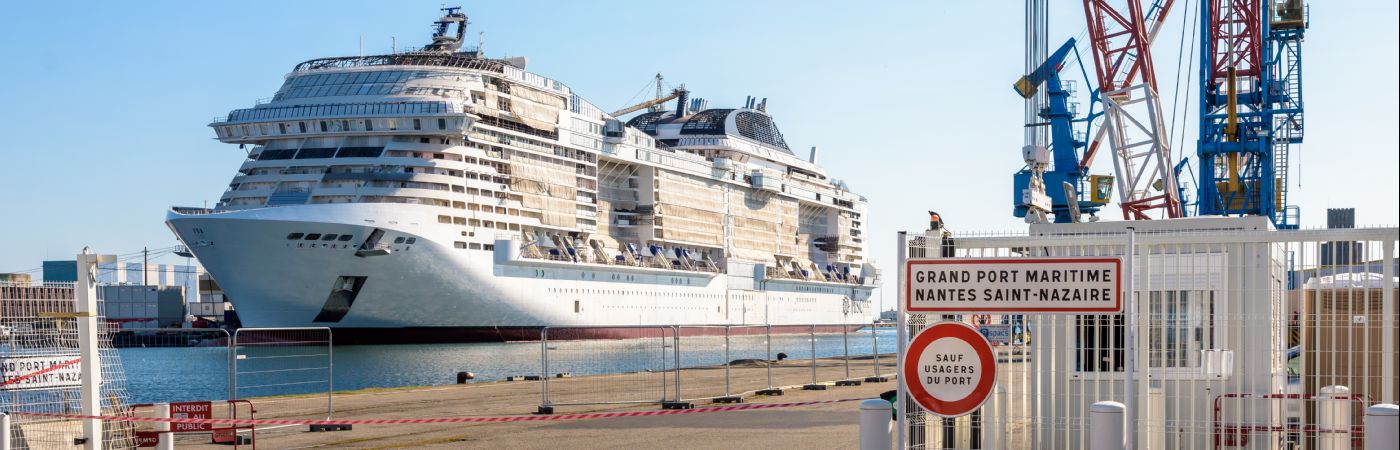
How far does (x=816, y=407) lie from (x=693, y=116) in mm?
80021

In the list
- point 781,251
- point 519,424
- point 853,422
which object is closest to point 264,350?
point 519,424

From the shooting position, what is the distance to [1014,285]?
26.1ft

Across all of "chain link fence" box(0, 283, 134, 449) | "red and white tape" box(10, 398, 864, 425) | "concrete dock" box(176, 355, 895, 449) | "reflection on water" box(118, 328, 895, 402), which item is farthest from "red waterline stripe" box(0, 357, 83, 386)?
"reflection on water" box(118, 328, 895, 402)

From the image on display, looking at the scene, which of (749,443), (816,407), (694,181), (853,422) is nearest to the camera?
(749,443)

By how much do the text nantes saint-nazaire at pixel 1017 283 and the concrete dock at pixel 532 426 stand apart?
4.84 meters

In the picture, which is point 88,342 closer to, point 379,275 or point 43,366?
point 43,366

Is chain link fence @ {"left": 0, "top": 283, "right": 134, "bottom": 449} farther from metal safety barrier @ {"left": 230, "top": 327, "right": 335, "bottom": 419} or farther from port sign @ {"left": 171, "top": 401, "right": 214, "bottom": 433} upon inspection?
metal safety barrier @ {"left": 230, "top": 327, "right": 335, "bottom": 419}

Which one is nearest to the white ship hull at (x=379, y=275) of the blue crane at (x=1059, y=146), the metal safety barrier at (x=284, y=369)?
the metal safety barrier at (x=284, y=369)

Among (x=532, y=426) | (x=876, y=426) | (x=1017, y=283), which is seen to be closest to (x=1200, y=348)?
(x=1017, y=283)

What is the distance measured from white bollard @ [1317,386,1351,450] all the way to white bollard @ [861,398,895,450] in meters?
2.55

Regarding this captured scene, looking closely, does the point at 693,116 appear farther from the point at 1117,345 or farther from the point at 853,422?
the point at 1117,345

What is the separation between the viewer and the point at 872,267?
106062 mm

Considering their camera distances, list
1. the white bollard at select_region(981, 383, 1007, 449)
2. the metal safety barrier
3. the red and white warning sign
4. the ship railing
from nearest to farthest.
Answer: the red and white warning sign
the white bollard at select_region(981, 383, 1007, 449)
the metal safety barrier
the ship railing

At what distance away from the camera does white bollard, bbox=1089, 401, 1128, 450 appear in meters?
7.92
